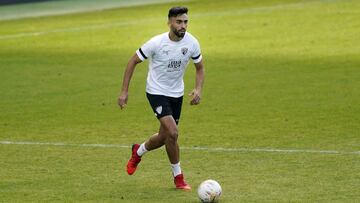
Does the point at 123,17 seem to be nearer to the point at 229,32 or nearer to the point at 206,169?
the point at 229,32

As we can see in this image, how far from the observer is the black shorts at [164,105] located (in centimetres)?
1316

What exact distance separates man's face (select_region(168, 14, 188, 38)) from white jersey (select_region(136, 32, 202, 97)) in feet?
0.80

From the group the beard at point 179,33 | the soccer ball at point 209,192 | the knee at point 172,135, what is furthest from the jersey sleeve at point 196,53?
the soccer ball at point 209,192

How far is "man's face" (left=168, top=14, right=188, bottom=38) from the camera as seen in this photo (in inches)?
507

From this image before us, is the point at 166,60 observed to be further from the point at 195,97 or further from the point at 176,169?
the point at 176,169

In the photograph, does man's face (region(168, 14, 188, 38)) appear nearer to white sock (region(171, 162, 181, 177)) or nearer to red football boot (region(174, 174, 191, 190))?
white sock (region(171, 162, 181, 177))

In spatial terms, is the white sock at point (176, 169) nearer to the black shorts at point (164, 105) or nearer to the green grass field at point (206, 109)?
the green grass field at point (206, 109)

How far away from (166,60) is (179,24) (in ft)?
1.73

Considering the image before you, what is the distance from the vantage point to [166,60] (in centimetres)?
1321

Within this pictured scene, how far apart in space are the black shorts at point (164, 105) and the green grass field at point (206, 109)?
91cm

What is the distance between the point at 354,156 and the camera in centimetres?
1488

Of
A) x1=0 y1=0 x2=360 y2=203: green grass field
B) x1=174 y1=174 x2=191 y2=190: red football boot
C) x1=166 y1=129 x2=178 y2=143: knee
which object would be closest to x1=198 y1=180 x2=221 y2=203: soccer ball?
x1=0 y1=0 x2=360 y2=203: green grass field

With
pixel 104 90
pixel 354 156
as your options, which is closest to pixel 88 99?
pixel 104 90

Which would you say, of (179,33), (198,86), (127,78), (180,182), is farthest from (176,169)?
(179,33)
